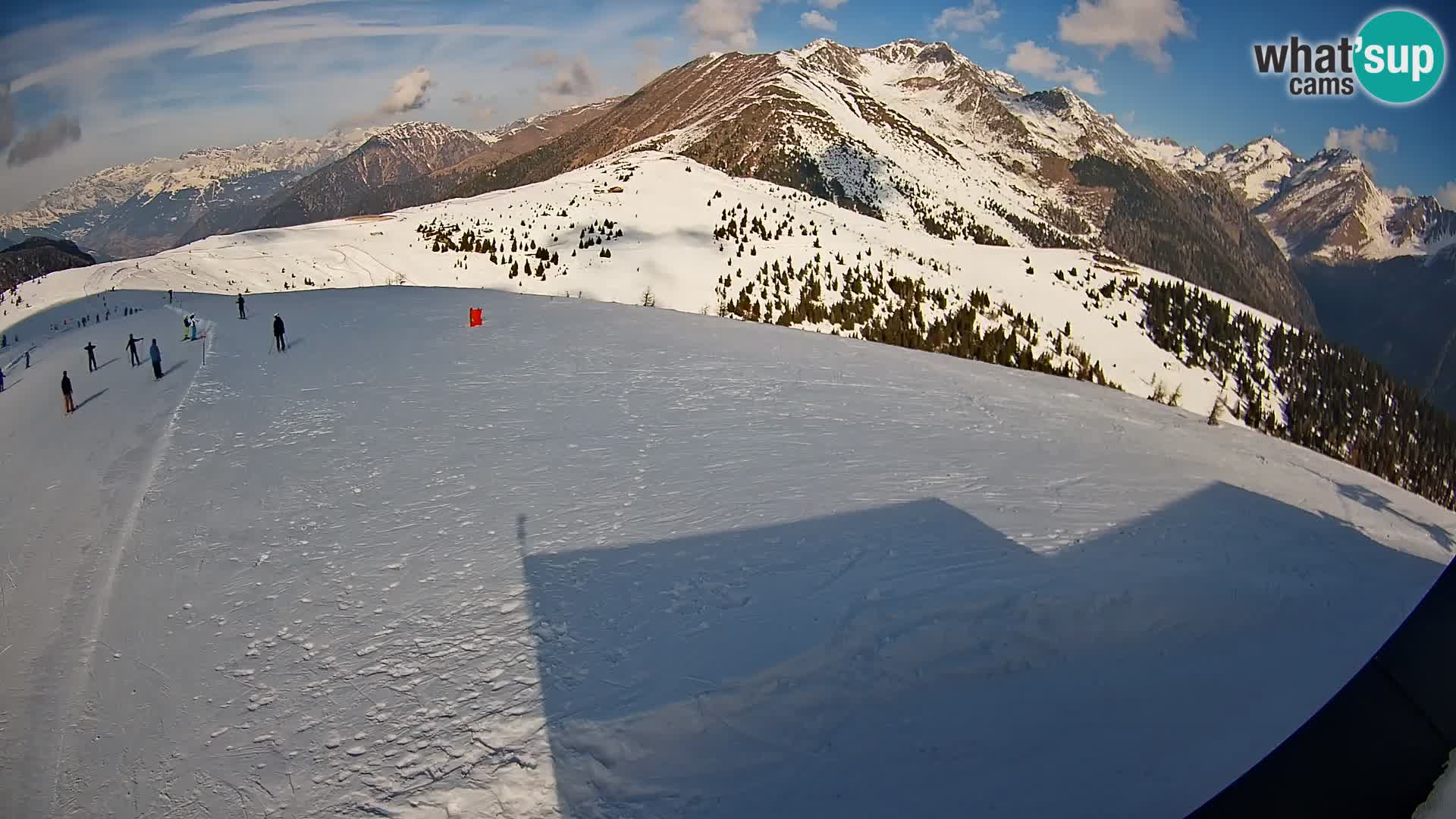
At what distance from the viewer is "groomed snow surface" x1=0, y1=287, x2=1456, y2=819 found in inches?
179

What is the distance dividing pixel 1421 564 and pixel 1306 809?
10209 mm

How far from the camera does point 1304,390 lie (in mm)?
49312

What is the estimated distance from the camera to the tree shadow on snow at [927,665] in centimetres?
438

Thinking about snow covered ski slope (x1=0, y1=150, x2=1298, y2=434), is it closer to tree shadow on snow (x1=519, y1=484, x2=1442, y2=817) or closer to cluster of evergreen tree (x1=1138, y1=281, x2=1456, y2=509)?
cluster of evergreen tree (x1=1138, y1=281, x2=1456, y2=509)

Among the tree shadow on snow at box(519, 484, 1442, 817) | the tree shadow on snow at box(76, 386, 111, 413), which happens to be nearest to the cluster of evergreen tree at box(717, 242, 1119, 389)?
the tree shadow on snow at box(76, 386, 111, 413)

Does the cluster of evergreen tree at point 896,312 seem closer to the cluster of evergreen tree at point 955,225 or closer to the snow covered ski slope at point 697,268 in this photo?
the snow covered ski slope at point 697,268

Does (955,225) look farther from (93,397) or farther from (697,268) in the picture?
(93,397)

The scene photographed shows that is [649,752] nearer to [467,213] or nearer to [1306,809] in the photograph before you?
[1306,809]

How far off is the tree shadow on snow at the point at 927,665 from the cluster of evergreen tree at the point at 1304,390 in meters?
34.4

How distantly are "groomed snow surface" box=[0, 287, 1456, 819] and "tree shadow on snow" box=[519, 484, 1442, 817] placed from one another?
30mm

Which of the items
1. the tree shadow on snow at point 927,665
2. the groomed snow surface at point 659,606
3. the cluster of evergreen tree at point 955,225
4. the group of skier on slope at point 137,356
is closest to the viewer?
the tree shadow on snow at point 927,665

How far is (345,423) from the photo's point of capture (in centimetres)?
1115

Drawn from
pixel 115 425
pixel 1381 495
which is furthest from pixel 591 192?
pixel 1381 495

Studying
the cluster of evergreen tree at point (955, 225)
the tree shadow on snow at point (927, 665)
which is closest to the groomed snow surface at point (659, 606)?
the tree shadow on snow at point (927, 665)
